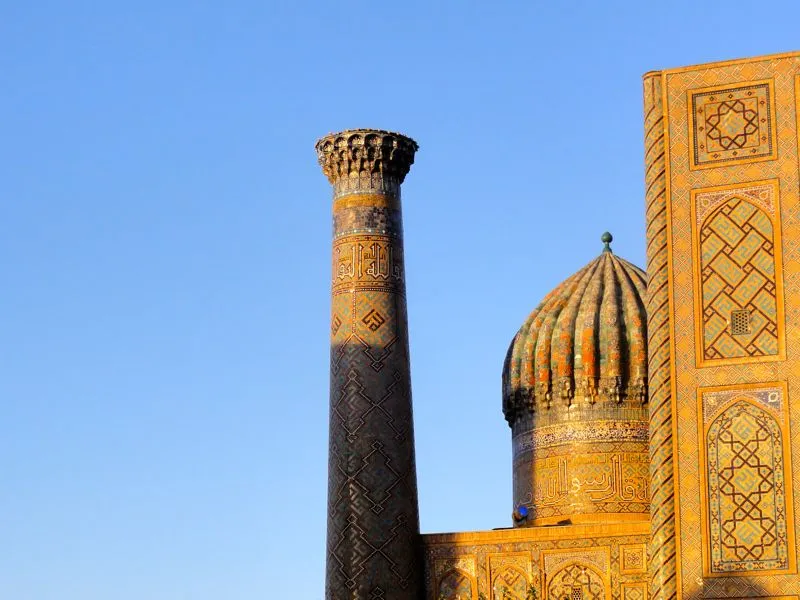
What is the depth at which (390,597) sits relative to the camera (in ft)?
59.3

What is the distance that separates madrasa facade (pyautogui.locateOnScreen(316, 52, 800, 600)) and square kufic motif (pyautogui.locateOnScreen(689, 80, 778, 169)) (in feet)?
0.05

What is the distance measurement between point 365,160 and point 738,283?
453 centimetres

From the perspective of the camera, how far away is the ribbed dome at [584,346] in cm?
1961

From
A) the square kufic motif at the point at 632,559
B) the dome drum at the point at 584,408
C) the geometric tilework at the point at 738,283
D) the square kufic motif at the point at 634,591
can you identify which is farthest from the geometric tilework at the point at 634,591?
the geometric tilework at the point at 738,283

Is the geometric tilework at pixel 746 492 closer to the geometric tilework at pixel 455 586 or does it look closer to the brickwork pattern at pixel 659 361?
the brickwork pattern at pixel 659 361

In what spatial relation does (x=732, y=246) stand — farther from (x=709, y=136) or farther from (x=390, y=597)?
(x=390, y=597)

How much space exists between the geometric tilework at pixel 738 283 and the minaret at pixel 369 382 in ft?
11.9

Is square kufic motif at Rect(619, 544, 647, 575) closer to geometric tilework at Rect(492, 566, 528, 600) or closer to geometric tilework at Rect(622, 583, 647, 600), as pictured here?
geometric tilework at Rect(622, 583, 647, 600)

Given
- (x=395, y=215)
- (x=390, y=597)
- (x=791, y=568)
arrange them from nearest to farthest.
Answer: (x=791, y=568) → (x=390, y=597) → (x=395, y=215)

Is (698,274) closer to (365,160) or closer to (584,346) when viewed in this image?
(584,346)

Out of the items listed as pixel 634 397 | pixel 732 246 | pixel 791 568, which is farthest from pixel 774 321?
pixel 634 397

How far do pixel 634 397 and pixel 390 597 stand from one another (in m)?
3.25

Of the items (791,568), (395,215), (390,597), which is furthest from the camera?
(395,215)

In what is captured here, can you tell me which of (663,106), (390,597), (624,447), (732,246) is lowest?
(390,597)
